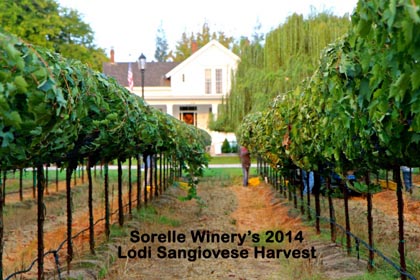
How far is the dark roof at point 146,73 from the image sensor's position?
49.2 m

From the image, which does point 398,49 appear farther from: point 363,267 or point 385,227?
point 385,227

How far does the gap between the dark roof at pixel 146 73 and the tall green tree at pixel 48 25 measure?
7331 mm

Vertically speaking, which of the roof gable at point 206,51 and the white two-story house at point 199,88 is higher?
the roof gable at point 206,51

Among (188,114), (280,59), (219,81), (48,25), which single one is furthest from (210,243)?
(188,114)

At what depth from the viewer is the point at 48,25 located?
3481 cm

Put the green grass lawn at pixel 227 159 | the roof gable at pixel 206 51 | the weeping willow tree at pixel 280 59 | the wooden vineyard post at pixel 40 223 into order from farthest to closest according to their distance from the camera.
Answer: the roof gable at pixel 206 51
the green grass lawn at pixel 227 159
the weeping willow tree at pixel 280 59
the wooden vineyard post at pixel 40 223

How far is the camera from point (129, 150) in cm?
1066

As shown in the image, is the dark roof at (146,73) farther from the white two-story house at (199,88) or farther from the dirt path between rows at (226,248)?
the dirt path between rows at (226,248)

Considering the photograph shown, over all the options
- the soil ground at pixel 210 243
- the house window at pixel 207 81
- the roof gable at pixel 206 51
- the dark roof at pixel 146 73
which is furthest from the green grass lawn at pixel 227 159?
the soil ground at pixel 210 243

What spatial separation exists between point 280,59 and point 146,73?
24059 millimetres

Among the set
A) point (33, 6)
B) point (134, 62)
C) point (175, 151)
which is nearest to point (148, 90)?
point (134, 62)

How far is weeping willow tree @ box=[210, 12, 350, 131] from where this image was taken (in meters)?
26.7

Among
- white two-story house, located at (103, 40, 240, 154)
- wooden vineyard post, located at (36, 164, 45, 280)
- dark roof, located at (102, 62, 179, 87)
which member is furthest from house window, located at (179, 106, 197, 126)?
wooden vineyard post, located at (36, 164, 45, 280)

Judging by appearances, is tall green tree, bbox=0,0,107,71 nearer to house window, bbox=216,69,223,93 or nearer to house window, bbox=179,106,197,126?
house window, bbox=179,106,197,126
